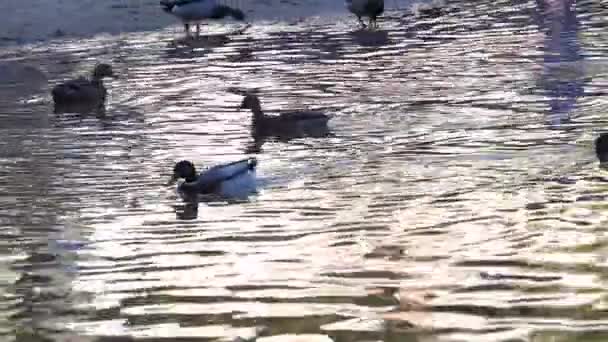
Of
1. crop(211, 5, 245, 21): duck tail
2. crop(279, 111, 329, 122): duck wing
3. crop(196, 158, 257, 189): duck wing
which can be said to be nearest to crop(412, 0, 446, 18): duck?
crop(211, 5, 245, 21): duck tail

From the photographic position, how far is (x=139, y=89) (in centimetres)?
1498

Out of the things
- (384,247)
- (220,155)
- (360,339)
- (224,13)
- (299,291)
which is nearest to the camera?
(360,339)

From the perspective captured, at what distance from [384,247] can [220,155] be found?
3776 mm

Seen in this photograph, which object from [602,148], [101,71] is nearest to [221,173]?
[602,148]

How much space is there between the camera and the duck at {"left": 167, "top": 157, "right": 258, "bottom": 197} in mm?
9055

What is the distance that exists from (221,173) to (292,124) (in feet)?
8.32

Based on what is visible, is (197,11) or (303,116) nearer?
(303,116)

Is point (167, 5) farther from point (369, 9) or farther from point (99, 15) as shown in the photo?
point (369, 9)

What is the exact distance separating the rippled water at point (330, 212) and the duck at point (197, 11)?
694 cm

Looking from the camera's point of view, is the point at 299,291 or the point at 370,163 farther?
the point at 370,163

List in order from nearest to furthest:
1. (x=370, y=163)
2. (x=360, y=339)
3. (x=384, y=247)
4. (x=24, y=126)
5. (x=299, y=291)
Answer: (x=360, y=339)
(x=299, y=291)
(x=384, y=247)
(x=370, y=163)
(x=24, y=126)

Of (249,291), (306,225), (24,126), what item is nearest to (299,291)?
(249,291)

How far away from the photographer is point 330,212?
8195 mm

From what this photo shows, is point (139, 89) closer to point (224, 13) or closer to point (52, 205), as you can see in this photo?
point (52, 205)
